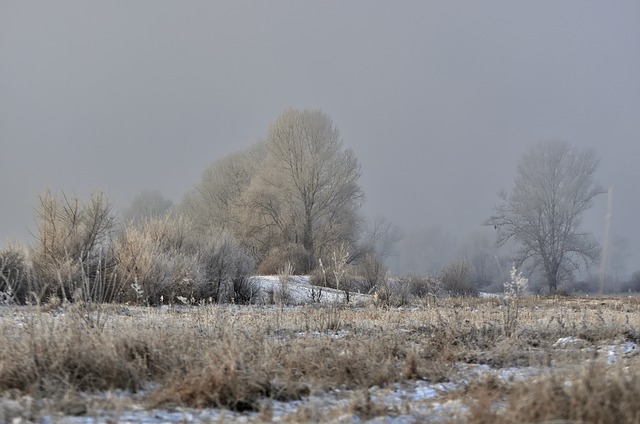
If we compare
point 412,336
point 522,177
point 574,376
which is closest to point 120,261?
point 412,336

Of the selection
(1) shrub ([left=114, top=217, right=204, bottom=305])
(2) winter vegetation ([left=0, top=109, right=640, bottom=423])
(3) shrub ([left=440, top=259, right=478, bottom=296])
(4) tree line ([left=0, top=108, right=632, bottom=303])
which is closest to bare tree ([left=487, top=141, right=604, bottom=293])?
(4) tree line ([left=0, top=108, right=632, bottom=303])

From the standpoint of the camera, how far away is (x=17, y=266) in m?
14.9

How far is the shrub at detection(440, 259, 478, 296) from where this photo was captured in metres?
30.2

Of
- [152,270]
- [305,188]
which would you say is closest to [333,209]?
[305,188]

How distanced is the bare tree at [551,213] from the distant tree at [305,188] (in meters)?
11.4

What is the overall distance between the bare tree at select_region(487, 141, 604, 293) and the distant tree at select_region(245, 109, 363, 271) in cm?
1141

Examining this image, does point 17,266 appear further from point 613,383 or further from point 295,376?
point 613,383

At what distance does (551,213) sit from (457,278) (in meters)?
12.3

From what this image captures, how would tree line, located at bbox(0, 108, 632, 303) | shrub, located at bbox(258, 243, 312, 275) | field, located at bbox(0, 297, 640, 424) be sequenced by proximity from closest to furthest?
1. field, located at bbox(0, 297, 640, 424)
2. shrub, located at bbox(258, 243, 312, 275)
3. tree line, located at bbox(0, 108, 632, 303)

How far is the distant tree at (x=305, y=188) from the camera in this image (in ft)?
120

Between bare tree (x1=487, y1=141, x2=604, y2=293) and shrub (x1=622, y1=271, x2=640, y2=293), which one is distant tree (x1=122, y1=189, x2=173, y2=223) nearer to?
bare tree (x1=487, y1=141, x2=604, y2=293)

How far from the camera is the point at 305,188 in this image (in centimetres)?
3684

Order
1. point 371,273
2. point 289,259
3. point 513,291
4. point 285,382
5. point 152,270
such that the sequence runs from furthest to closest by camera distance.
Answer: point 289,259 < point 371,273 < point 152,270 < point 513,291 < point 285,382

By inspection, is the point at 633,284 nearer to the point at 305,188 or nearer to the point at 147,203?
the point at 305,188
